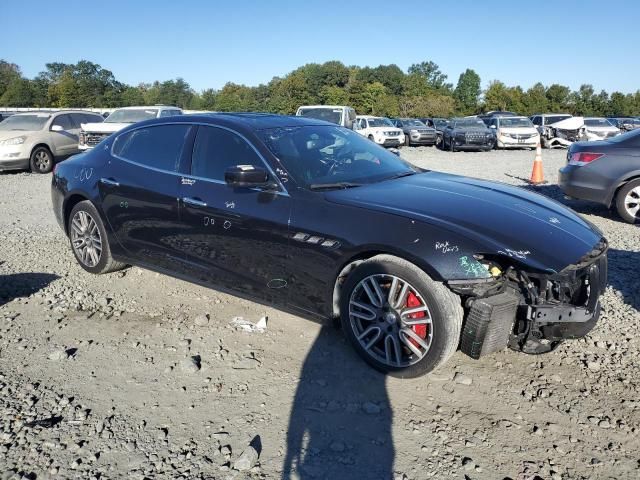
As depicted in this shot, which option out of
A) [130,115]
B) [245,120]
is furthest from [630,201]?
[130,115]

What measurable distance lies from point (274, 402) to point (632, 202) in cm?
643

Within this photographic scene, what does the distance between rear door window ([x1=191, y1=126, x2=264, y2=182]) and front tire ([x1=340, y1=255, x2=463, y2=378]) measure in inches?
→ 48.5

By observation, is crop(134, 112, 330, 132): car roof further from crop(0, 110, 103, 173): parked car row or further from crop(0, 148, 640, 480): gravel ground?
crop(0, 110, 103, 173): parked car row

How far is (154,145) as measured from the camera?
182 inches

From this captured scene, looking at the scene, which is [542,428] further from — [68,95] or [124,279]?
[68,95]

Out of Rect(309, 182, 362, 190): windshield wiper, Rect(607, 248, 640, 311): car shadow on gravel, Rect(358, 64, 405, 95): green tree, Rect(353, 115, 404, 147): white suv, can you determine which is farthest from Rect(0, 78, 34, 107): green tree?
Rect(607, 248, 640, 311): car shadow on gravel

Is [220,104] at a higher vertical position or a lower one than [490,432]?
higher

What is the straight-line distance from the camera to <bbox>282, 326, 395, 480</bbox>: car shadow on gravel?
2.51 metres

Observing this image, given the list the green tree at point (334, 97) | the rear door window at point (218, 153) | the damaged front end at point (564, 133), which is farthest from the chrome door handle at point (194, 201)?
the green tree at point (334, 97)

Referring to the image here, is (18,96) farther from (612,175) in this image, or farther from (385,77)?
(612,175)

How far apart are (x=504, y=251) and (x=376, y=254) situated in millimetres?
775

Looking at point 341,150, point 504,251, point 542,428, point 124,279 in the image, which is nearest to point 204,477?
point 542,428

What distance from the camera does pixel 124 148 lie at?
16.1ft

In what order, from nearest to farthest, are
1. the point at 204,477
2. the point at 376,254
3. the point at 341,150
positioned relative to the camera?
the point at 204,477 → the point at 376,254 → the point at 341,150
